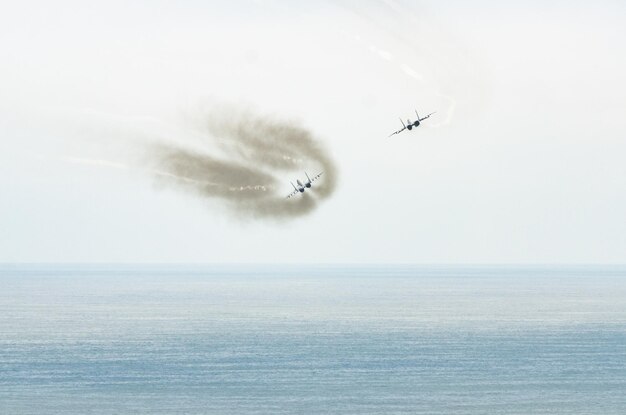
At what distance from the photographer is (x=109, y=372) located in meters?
148

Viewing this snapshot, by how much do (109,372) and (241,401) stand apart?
29539mm

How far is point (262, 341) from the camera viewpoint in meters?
187

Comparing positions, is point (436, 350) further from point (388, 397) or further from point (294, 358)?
point (388, 397)

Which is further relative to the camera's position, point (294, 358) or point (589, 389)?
point (294, 358)

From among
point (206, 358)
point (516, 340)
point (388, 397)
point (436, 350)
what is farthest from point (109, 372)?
point (516, 340)

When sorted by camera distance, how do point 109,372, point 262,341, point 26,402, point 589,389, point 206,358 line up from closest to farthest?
point 26,402
point 589,389
point 109,372
point 206,358
point 262,341

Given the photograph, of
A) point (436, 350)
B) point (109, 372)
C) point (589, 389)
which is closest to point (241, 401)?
point (109, 372)

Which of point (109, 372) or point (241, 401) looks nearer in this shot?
point (241, 401)

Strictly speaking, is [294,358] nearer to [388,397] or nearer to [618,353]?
[388,397]

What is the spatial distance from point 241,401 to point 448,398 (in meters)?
25.2

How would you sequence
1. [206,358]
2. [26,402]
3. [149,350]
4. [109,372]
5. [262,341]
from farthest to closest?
[262,341] → [149,350] → [206,358] → [109,372] → [26,402]

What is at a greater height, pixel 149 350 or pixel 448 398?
pixel 149 350

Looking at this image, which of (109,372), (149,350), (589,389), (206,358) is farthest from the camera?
(149,350)

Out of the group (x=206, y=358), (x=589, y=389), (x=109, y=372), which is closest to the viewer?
(x=589, y=389)
